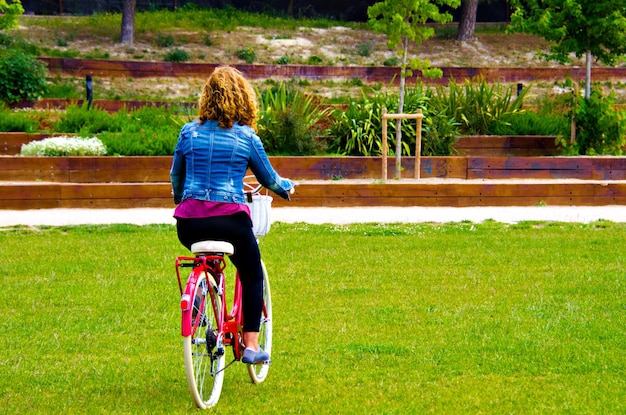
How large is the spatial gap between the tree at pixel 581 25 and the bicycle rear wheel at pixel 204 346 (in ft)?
45.3

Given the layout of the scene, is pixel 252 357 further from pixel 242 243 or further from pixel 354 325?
pixel 354 325

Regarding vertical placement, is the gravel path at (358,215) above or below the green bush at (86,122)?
below

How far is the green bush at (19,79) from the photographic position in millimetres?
23953

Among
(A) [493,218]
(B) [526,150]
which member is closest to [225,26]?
(B) [526,150]

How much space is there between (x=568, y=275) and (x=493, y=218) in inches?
170

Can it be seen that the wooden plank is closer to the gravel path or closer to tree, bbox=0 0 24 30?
the gravel path

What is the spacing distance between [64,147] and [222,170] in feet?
37.5

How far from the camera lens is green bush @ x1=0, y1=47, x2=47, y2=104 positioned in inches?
943

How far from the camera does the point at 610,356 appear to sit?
6.83m

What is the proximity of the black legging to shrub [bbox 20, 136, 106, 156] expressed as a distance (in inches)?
438

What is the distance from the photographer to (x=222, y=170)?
5.77 meters

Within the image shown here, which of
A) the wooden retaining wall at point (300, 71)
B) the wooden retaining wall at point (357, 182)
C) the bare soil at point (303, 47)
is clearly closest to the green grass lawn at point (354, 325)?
the wooden retaining wall at point (357, 182)

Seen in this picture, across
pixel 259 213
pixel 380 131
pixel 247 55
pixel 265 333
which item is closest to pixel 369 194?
pixel 380 131

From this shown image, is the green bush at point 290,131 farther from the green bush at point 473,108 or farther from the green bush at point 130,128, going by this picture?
the green bush at point 473,108
